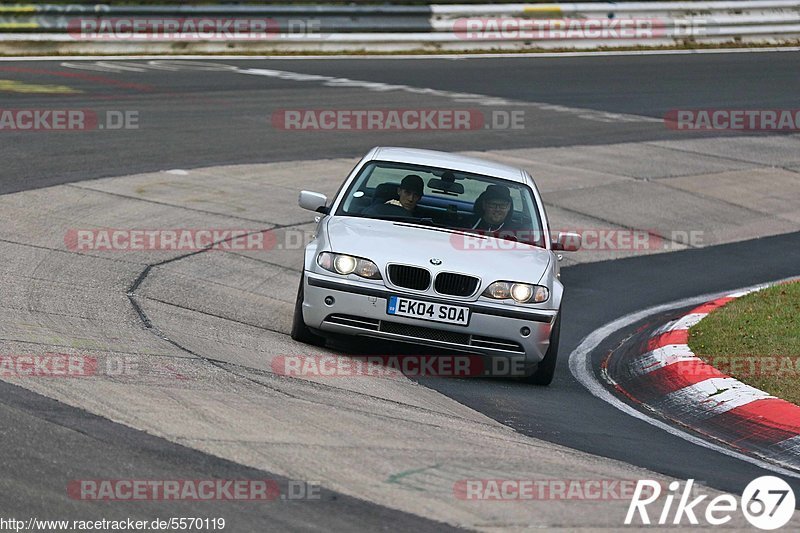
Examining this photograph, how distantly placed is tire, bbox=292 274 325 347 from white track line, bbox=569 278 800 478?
1974 millimetres

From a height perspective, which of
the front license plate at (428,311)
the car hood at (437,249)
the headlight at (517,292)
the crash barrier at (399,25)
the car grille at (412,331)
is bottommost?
the car grille at (412,331)

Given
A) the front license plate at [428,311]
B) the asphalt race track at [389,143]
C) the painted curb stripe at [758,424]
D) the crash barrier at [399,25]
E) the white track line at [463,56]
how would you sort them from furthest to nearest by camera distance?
1. the crash barrier at [399,25]
2. the white track line at [463,56]
3. the front license plate at [428,311]
4. the painted curb stripe at [758,424]
5. the asphalt race track at [389,143]

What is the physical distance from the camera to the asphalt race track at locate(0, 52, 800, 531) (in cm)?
536

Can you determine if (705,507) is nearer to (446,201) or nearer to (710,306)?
(446,201)

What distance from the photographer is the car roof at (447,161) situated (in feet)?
32.0

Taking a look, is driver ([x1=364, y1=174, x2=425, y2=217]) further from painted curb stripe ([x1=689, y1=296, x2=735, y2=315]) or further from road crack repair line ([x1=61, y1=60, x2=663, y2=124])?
road crack repair line ([x1=61, y1=60, x2=663, y2=124])

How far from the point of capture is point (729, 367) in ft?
29.7

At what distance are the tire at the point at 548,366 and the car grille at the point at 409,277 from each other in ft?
3.21

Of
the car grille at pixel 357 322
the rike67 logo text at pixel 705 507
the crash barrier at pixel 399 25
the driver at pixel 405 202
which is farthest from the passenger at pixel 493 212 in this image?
the crash barrier at pixel 399 25

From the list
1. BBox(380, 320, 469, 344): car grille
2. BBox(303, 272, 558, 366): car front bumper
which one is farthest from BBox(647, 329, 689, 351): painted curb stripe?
BBox(380, 320, 469, 344): car grille

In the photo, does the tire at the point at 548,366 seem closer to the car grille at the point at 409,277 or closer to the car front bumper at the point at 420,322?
the car front bumper at the point at 420,322

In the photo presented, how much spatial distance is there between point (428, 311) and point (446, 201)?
1.69 metres

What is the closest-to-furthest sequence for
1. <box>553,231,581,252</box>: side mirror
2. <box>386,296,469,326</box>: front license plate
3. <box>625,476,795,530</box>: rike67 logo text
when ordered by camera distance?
1. <box>625,476,795,530</box>: rike67 logo text
2. <box>386,296,469,326</box>: front license plate
3. <box>553,231,581,252</box>: side mirror

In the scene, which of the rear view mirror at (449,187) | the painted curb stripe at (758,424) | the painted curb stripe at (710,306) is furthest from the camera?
the painted curb stripe at (710,306)
